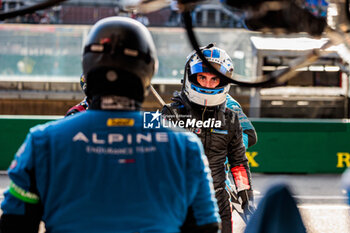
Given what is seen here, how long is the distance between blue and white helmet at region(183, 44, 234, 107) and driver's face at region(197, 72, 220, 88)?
3cm

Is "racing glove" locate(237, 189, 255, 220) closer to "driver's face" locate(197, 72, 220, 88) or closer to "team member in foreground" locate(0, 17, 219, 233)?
"driver's face" locate(197, 72, 220, 88)

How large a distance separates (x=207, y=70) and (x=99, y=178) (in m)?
2.57

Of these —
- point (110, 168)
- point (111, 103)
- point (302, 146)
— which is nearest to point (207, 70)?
point (111, 103)

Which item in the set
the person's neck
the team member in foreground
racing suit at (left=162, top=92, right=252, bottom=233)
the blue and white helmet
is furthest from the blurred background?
the person's neck

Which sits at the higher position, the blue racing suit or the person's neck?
the person's neck

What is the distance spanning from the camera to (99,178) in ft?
5.78

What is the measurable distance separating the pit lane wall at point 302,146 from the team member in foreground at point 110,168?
770 cm

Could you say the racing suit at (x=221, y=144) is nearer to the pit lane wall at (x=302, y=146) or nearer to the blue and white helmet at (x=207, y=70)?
the blue and white helmet at (x=207, y=70)

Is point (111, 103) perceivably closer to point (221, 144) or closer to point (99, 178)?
point (99, 178)

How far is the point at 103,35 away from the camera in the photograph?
1930mm

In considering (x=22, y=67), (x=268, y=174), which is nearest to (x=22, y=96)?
(x=22, y=67)

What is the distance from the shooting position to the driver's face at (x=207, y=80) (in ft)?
13.8

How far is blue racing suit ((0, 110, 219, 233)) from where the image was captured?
5.74 ft

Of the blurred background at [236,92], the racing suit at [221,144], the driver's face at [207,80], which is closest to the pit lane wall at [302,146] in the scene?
the blurred background at [236,92]
